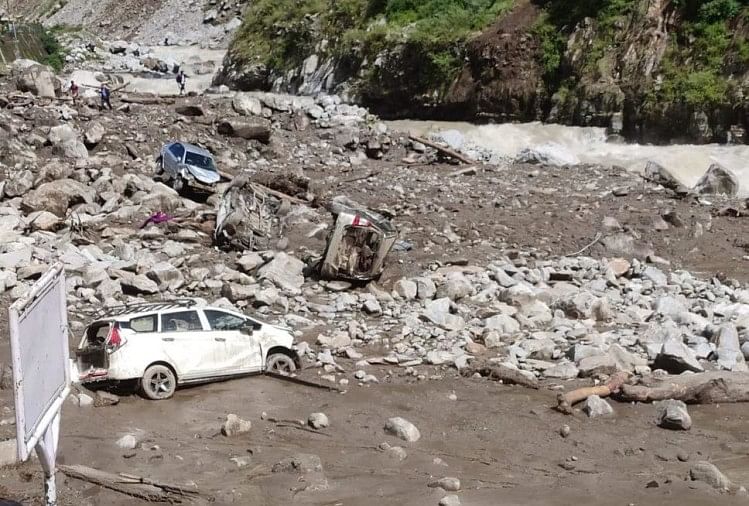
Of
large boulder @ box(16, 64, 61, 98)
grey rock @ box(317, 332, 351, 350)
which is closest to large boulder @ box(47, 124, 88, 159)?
large boulder @ box(16, 64, 61, 98)

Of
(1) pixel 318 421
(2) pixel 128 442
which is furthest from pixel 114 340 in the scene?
(1) pixel 318 421

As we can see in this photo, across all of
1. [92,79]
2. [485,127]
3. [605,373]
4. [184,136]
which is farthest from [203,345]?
[92,79]

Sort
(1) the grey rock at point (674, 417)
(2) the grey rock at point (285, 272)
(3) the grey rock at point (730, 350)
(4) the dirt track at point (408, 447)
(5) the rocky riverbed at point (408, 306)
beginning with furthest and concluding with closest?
1. (2) the grey rock at point (285, 272)
2. (3) the grey rock at point (730, 350)
3. (1) the grey rock at point (674, 417)
4. (5) the rocky riverbed at point (408, 306)
5. (4) the dirt track at point (408, 447)

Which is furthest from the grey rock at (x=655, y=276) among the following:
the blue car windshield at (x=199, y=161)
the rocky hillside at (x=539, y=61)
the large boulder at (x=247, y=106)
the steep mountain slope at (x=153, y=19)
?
the steep mountain slope at (x=153, y=19)

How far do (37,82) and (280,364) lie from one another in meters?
20.8

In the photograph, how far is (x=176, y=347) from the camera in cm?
929

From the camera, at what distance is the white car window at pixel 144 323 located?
30.0 ft

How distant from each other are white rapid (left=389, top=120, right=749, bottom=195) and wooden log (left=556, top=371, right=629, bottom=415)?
14.1m

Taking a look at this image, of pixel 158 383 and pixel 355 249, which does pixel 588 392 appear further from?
pixel 355 249

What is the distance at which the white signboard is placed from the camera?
3.90m

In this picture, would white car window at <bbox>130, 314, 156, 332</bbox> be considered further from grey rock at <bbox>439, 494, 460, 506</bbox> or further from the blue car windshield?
the blue car windshield

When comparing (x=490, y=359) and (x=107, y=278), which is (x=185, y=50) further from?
Result: (x=490, y=359)

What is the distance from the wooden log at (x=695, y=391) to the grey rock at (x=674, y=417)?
447mm

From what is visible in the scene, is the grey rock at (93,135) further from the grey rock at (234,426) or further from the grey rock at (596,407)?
the grey rock at (596,407)
